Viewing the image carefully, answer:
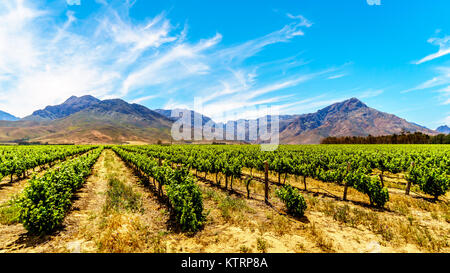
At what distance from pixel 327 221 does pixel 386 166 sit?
18525mm

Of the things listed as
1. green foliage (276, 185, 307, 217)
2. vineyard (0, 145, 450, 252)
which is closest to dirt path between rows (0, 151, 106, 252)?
vineyard (0, 145, 450, 252)

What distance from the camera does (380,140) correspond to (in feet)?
415

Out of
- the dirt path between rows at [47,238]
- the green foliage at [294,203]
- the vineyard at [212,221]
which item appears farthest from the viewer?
the green foliage at [294,203]

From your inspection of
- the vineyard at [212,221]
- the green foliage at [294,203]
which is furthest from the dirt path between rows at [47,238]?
the green foliage at [294,203]

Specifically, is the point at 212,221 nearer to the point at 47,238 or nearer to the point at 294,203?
the point at 294,203

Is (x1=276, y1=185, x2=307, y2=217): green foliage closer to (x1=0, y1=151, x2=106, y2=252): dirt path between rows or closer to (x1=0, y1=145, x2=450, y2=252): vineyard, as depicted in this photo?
(x1=0, y1=145, x2=450, y2=252): vineyard

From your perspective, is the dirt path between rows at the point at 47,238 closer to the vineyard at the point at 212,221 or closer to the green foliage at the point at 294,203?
the vineyard at the point at 212,221

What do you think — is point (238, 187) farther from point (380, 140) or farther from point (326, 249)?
point (380, 140)

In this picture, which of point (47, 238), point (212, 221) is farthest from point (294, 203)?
point (47, 238)

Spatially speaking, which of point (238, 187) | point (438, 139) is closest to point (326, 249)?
point (238, 187)

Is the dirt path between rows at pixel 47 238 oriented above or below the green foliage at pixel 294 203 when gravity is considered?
below

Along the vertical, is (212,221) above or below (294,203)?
below

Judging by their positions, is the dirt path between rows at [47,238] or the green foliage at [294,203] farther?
the green foliage at [294,203]

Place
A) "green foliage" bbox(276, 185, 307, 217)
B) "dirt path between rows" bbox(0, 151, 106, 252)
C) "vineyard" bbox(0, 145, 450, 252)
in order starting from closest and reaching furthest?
"dirt path between rows" bbox(0, 151, 106, 252)
"vineyard" bbox(0, 145, 450, 252)
"green foliage" bbox(276, 185, 307, 217)
